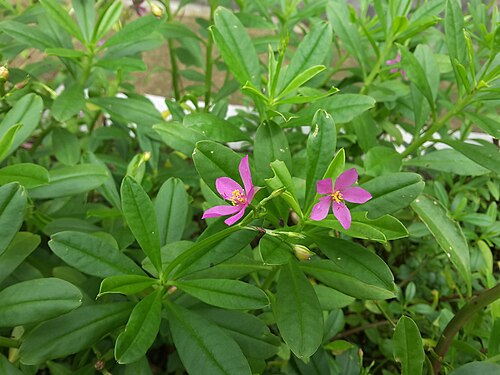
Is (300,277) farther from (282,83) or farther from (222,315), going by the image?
(282,83)

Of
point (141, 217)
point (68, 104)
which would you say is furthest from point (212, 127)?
point (68, 104)

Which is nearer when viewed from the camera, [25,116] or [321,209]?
[321,209]

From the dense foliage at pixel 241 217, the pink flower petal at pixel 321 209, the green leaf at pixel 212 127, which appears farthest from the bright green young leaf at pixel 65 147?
the pink flower petal at pixel 321 209

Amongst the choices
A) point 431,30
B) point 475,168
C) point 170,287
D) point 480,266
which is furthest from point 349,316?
point 431,30

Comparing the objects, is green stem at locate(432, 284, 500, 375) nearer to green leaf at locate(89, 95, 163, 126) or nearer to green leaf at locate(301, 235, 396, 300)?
green leaf at locate(301, 235, 396, 300)

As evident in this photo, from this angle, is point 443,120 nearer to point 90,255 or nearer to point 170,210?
point 170,210

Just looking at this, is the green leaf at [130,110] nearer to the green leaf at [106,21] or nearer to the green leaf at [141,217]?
the green leaf at [106,21]
